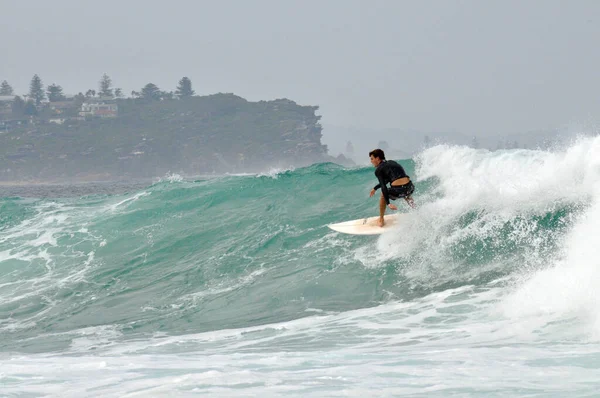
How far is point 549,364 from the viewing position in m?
6.82

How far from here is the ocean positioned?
6.95 meters

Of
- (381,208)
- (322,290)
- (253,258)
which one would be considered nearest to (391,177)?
(381,208)

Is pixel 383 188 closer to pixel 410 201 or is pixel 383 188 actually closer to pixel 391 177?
pixel 391 177

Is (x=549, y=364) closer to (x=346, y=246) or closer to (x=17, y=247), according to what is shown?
(x=346, y=246)

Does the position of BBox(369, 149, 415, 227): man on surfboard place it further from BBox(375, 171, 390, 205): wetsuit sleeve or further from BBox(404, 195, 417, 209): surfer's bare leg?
BBox(404, 195, 417, 209): surfer's bare leg

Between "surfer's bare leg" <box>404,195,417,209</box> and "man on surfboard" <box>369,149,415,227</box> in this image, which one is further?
"surfer's bare leg" <box>404,195,417,209</box>

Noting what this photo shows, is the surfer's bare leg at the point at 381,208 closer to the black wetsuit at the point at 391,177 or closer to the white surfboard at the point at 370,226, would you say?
the white surfboard at the point at 370,226

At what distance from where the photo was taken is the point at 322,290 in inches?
484

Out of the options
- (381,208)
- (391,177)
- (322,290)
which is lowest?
(322,290)

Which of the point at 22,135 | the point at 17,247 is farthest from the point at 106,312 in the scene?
the point at 22,135

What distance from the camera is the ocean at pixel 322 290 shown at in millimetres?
6953

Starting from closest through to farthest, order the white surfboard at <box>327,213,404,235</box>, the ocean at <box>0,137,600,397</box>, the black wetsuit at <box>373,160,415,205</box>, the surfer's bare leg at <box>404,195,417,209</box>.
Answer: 1. the ocean at <box>0,137,600,397</box>
2. the black wetsuit at <box>373,160,415,205</box>
3. the surfer's bare leg at <box>404,195,417,209</box>
4. the white surfboard at <box>327,213,404,235</box>

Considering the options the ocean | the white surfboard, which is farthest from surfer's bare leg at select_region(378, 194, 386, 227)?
the ocean

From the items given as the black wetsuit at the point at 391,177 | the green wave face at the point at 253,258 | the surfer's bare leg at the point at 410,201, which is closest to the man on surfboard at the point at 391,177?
the black wetsuit at the point at 391,177
